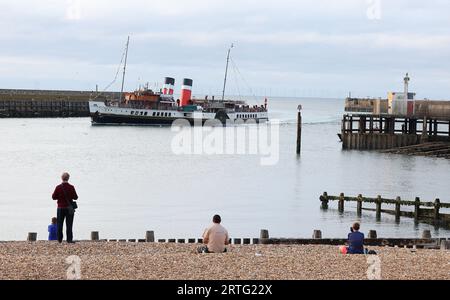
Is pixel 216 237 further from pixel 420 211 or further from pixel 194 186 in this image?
pixel 194 186

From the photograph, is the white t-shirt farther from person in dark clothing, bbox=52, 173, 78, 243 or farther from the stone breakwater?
person in dark clothing, bbox=52, 173, 78, 243

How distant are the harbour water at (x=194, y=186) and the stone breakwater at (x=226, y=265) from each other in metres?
16.0

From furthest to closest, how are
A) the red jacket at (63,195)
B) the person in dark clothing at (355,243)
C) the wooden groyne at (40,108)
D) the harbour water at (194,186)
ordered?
the wooden groyne at (40,108) → the harbour water at (194,186) → the red jacket at (63,195) → the person in dark clothing at (355,243)

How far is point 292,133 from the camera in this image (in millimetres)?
134375

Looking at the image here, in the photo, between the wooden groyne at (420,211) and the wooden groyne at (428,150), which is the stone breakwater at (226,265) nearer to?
the wooden groyne at (420,211)

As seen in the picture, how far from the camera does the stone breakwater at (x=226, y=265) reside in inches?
663

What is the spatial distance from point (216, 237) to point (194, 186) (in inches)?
1434

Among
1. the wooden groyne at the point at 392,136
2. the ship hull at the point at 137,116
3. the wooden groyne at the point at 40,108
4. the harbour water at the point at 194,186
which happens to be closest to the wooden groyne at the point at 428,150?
the harbour water at the point at 194,186

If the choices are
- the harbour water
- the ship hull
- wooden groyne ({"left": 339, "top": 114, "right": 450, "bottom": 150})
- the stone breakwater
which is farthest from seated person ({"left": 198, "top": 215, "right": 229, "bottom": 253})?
the ship hull

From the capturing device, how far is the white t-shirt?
19.8m

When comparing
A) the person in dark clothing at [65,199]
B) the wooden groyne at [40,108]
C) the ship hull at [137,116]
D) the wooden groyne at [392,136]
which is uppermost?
the wooden groyne at [40,108]
